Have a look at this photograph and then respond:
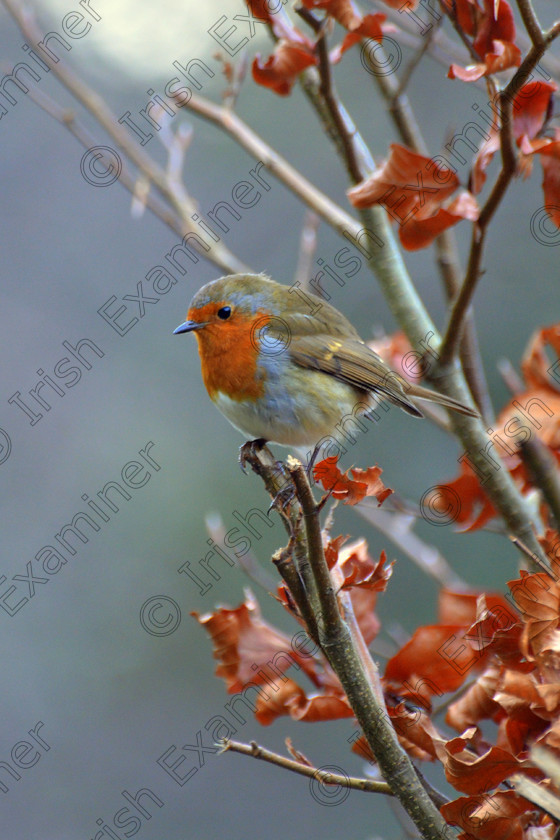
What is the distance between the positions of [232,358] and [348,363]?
0.42 m

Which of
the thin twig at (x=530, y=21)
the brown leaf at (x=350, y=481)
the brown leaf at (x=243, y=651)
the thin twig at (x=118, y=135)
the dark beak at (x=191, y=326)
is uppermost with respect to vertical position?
the thin twig at (x=118, y=135)

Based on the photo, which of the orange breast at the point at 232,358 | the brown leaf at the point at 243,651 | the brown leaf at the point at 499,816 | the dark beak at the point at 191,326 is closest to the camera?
the brown leaf at the point at 499,816

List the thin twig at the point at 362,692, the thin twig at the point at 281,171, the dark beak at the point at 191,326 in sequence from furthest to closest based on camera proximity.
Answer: the dark beak at the point at 191,326, the thin twig at the point at 281,171, the thin twig at the point at 362,692

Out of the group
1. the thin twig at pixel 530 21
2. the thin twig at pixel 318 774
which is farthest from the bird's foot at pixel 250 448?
the thin twig at pixel 530 21

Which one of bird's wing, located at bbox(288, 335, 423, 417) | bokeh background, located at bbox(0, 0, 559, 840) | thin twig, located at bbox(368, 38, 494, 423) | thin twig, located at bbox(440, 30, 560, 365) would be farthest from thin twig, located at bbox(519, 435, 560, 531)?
bokeh background, located at bbox(0, 0, 559, 840)

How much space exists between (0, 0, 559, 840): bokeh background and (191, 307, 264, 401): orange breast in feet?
5.79

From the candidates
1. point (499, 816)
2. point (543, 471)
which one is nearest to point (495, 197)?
point (543, 471)

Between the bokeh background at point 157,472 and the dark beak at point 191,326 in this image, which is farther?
the bokeh background at point 157,472

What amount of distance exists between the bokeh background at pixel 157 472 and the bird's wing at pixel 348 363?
5.12 ft

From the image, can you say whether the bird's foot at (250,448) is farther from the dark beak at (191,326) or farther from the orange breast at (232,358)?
the dark beak at (191,326)

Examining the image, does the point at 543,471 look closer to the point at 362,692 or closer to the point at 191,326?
the point at 362,692

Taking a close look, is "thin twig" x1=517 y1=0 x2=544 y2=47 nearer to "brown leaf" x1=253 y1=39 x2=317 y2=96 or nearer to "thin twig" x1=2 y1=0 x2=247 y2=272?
"brown leaf" x1=253 y1=39 x2=317 y2=96

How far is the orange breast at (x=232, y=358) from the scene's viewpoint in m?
2.70

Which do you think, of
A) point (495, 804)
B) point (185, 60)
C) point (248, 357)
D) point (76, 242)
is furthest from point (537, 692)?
point (76, 242)
